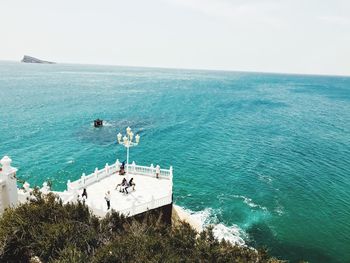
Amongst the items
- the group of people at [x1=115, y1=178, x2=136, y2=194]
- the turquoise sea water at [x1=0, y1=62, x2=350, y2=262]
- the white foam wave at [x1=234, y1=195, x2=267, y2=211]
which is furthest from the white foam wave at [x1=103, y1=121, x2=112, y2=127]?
the group of people at [x1=115, y1=178, x2=136, y2=194]

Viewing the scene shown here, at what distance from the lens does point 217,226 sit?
27.3 metres

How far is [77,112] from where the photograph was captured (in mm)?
73062

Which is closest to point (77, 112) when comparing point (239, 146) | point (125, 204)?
point (239, 146)

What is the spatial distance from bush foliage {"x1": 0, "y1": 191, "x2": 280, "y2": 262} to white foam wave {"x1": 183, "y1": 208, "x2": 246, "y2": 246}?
409 inches

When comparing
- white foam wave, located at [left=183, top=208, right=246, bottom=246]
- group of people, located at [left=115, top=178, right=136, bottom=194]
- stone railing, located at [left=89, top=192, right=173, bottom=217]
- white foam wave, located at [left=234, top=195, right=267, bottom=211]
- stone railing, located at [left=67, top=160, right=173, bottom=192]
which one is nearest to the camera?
stone railing, located at [left=89, top=192, right=173, bottom=217]

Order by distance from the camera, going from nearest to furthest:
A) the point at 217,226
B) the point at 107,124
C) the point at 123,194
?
the point at 123,194 → the point at 217,226 → the point at 107,124

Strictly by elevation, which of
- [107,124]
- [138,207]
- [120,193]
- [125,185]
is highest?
[125,185]

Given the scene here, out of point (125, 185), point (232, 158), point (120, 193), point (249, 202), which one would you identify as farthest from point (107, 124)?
point (120, 193)

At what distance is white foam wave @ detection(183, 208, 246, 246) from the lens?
25602 millimetres

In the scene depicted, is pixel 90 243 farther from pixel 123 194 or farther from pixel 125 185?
pixel 125 185

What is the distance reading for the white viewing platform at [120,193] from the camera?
21.0 m

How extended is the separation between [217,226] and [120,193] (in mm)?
9928

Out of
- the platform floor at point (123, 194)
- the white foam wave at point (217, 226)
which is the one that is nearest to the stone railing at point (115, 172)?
the platform floor at point (123, 194)

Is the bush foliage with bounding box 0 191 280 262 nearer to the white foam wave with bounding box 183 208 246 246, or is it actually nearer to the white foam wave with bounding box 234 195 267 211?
Answer: the white foam wave with bounding box 183 208 246 246
